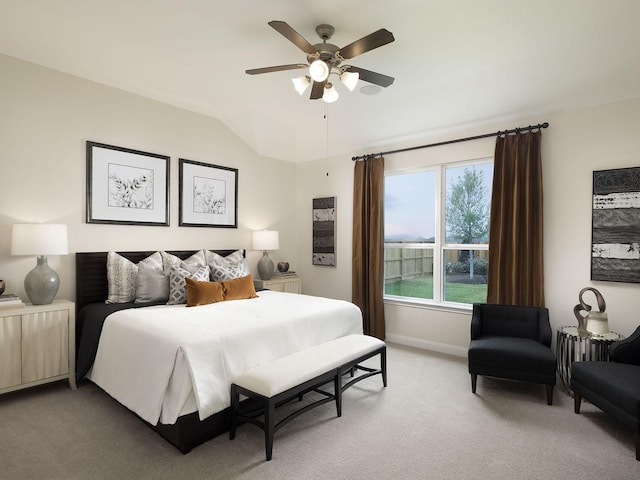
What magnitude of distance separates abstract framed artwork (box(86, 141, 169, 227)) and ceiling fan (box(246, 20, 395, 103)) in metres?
2.07

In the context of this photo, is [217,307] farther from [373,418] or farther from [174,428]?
[373,418]

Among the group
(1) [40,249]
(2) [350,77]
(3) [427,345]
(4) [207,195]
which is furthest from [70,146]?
(3) [427,345]

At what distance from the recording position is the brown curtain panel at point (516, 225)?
3.72 m

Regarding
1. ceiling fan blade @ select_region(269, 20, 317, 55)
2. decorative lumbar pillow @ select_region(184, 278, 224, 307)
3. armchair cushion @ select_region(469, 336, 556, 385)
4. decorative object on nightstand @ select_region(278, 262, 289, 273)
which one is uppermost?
ceiling fan blade @ select_region(269, 20, 317, 55)

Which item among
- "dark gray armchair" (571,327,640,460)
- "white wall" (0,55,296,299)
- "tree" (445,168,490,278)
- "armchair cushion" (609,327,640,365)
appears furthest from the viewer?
"tree" (445,168,490,278)

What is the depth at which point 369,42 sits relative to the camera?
232 centimetres

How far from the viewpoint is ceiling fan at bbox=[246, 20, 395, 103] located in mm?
2280

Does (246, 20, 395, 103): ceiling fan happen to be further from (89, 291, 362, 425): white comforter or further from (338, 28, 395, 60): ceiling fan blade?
(89, 291, 362, 425): white comforter

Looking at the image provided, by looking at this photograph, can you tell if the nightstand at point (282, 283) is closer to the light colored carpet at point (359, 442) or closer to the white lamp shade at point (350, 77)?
the light colored carpet at point (359, 442)

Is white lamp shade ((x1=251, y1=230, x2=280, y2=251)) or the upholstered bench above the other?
white lamp shade ((x1=251, y1=230, x2=280, y2=251))

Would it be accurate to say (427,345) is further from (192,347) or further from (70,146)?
(70,146)

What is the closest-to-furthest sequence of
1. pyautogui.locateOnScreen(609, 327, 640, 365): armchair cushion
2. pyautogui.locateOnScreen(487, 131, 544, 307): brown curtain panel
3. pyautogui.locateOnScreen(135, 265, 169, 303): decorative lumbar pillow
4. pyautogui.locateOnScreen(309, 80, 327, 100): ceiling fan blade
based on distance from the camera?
pyautogui.locateOnScreen(609, 327, 640, 365): armchair cushion, pyautogui.locateOnScreen(309, 80, 327, 100): ceiling fan blade, pyautogui.locateOnScreen(135, 265, 169, 303): decorative lumbar pillow, pyautogui.locateOnScreen(487, 131, 544, 307): brown curtain panel

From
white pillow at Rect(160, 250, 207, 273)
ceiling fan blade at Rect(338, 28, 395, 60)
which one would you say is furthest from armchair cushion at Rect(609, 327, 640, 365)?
white pillow at Rect(160, 250, 207, 273)

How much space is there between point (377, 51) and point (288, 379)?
2.71 m
